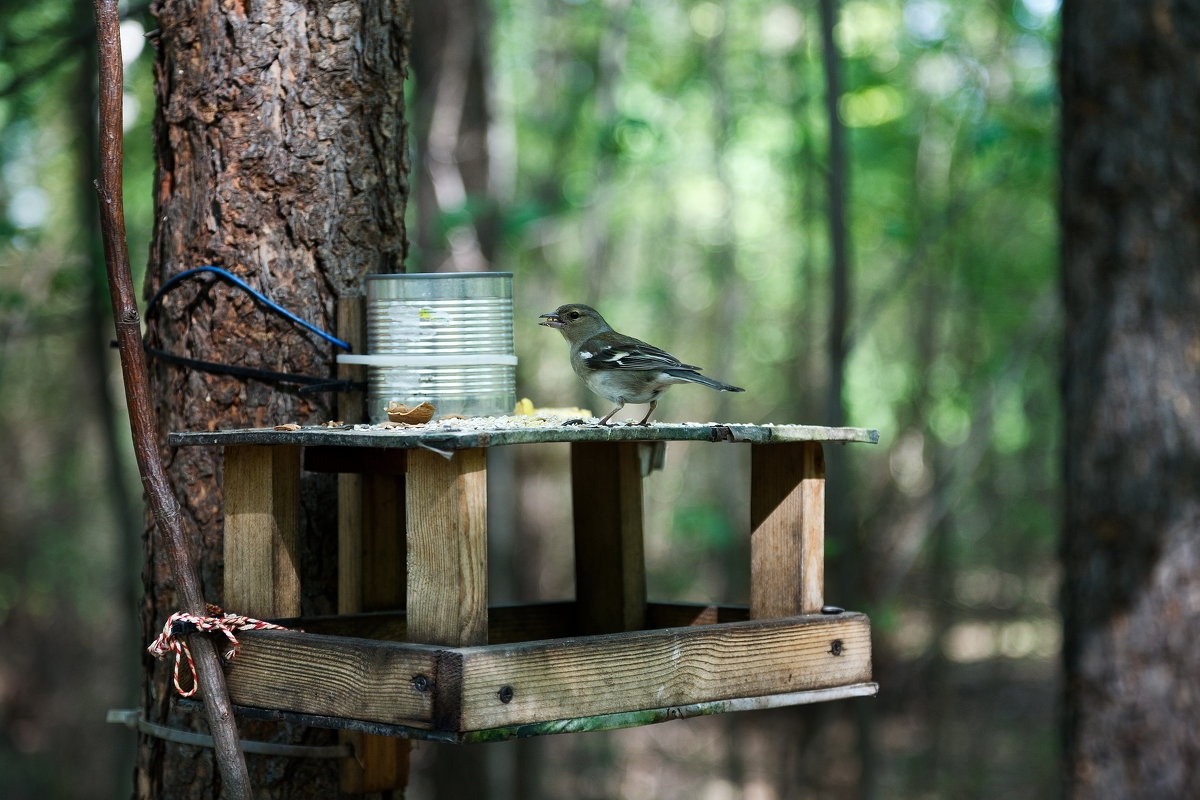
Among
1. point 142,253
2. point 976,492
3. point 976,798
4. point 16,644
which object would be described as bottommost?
point 976,798

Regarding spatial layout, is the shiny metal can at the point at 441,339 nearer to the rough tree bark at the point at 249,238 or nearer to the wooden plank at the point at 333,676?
the rough tree bark at the point at 249,238

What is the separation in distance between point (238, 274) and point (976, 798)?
1023 cm

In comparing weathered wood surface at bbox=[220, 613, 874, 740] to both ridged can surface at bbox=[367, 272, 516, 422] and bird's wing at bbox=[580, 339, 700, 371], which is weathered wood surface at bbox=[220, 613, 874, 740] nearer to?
ridged can surface at bbox=[367, 272, 516, 422]

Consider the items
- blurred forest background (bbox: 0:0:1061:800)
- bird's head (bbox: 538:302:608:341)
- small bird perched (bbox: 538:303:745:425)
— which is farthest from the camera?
blurred forest background (bbox: 0:0:1061:800)

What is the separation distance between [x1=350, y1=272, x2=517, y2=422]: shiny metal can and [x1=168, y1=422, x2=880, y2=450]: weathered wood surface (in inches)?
12.8

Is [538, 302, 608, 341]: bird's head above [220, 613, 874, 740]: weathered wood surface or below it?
above

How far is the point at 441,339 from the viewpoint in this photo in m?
2.94

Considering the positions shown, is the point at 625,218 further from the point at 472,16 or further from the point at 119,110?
the point at 119,110

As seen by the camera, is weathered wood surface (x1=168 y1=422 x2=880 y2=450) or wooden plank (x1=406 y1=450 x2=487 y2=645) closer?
weathered wood surface (x1=168 y1=422 x2=880 y2=450)

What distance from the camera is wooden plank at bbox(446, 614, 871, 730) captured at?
2.23m

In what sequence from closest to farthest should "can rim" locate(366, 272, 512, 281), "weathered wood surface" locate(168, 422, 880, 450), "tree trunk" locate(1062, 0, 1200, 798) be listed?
"weathered wood surface" locate(168, 422, 880, 450) < "can rim" locate(366, 272, 512, 281) < "tree trunk" locate(1062, 0, 1200, 798)

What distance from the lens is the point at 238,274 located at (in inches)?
121

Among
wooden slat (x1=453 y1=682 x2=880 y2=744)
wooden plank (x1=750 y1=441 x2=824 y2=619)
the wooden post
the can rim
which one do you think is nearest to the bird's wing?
wooden plank (x1=750 y1=441 x2=824 y2=619)

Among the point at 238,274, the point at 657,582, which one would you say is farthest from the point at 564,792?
the point at 238,274
